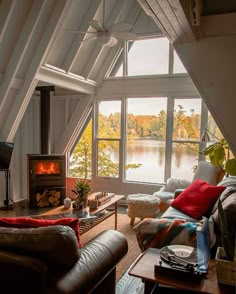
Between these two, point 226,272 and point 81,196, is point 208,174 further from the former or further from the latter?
point 226,272

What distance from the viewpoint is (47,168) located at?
5.52 metres

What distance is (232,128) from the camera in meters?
2.01

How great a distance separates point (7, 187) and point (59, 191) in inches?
39.5

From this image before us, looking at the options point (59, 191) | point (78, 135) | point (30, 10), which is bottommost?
point (59, 191)

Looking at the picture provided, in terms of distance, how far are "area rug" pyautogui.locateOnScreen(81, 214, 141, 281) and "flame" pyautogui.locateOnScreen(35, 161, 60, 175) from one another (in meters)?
1.63

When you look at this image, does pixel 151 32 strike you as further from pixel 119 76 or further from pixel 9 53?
pixel 9 53

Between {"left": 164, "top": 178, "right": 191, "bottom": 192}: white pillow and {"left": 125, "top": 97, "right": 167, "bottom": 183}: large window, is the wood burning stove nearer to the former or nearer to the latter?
{"left": 125, "top": 97, "right": 167, "bottom": 183}: large window

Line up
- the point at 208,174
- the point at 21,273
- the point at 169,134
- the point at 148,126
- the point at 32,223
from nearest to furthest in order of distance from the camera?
the point at 21,273 → the point at 32,223 → the point at 208,174 → the point at 169,134 → the point at 148,126

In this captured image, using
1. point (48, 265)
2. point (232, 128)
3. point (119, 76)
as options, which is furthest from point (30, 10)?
point (48, 265)

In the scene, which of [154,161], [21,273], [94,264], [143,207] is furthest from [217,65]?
[154,161]

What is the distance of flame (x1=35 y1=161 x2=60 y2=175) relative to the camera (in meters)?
5.41

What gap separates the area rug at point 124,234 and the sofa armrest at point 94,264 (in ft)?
3.14

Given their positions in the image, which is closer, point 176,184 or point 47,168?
point 176,184

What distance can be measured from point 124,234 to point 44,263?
273 cm
